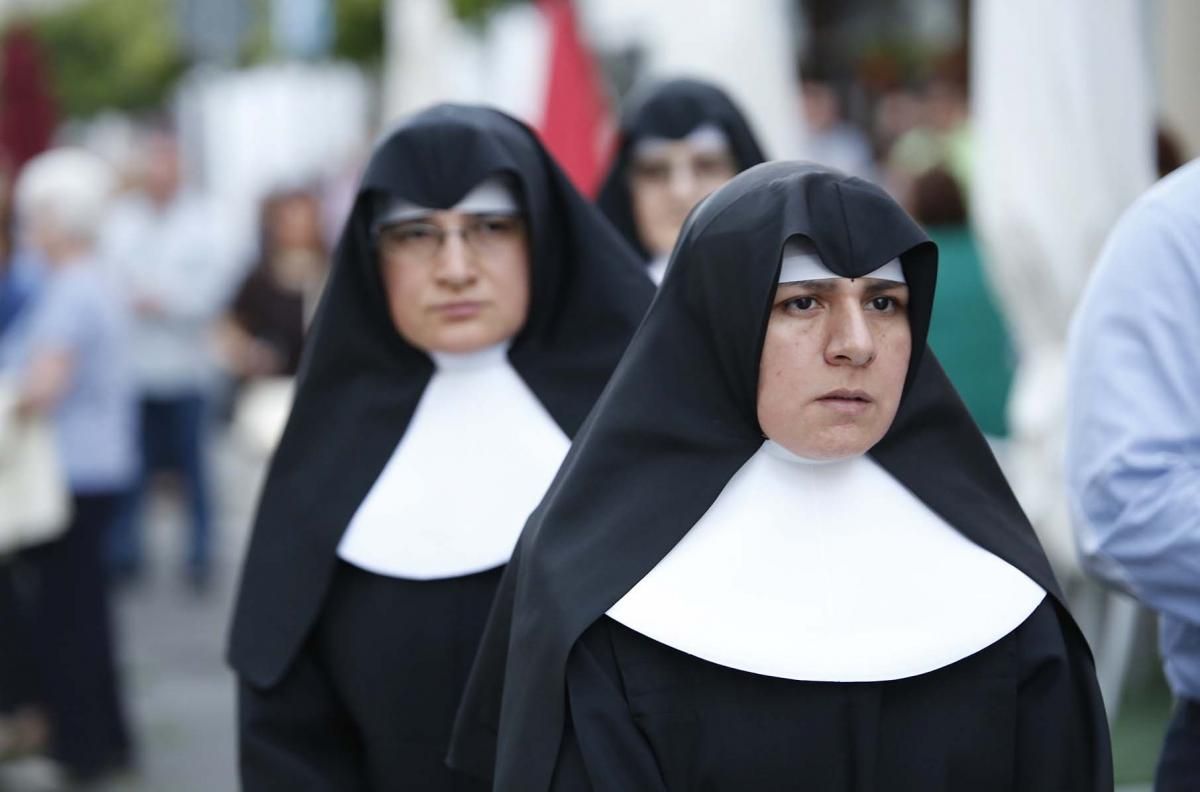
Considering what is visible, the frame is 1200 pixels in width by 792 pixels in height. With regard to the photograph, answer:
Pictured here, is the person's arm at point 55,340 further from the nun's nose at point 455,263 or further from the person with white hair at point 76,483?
the nun's nose at point 455,263

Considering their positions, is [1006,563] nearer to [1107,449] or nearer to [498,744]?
[1107,449]

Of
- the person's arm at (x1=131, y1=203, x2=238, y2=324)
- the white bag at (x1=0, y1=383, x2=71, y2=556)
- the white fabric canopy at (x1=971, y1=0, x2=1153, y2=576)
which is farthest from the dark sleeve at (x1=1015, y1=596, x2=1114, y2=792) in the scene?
the person's arm at (x1=131, y1=203, x2=238, y2=324)

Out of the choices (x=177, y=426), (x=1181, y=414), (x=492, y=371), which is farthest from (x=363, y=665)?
(x=177, y=426)

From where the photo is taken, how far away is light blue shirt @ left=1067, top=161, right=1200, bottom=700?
300 cm

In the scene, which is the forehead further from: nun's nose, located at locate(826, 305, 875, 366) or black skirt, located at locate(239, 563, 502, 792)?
nun's nose, located at locate(826, 305, 875, 366)

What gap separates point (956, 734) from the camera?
2568 millimetres

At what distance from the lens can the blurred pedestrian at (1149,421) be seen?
300 centimetres

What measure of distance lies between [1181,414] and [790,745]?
0.95 metres

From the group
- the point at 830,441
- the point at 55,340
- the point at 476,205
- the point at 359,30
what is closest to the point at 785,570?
the point at 830,441

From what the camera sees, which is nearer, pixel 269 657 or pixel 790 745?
pixel 790 745

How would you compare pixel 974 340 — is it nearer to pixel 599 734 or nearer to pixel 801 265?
pixel 801 265

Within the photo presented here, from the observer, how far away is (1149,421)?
120 inches

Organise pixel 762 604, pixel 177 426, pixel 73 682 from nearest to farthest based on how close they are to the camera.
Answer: pixel 762 604 → pixel 73 682 → pixel 177 426

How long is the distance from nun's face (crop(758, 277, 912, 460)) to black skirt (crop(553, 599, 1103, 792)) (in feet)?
1.08
